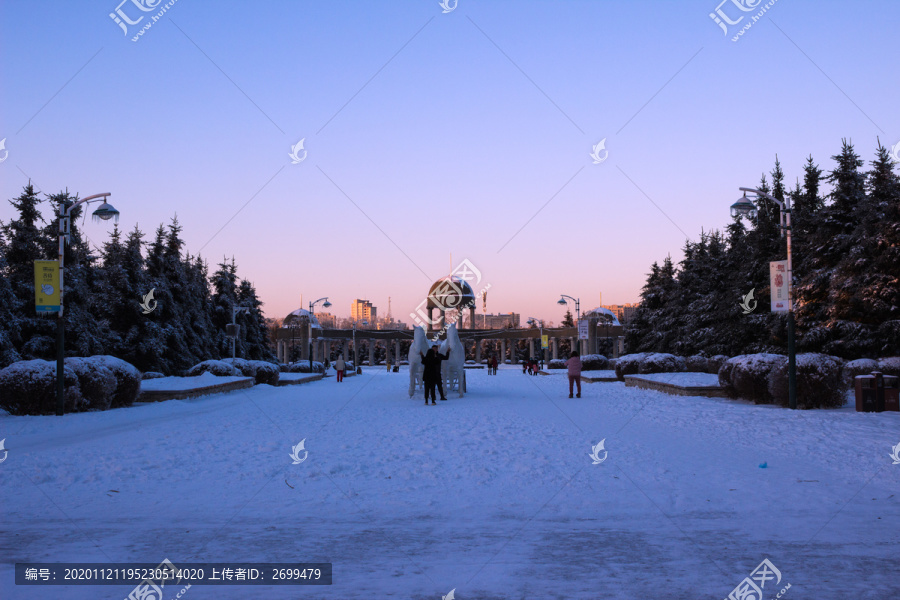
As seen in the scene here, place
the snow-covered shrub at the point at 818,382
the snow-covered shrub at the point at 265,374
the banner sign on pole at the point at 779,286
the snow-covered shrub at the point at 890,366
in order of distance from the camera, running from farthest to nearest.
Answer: the snow-covered shrub at the point at 265,374 → the snow-covered shrub at the point at 890,366 → the banner sign on pole at the point at 779,286 → the snow-covered shrub at the point at 818,382

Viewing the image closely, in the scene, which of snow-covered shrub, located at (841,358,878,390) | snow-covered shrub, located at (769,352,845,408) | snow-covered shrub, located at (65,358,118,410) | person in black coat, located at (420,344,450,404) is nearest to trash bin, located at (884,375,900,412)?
snow-covered shrub, located at (769,352,845,408)

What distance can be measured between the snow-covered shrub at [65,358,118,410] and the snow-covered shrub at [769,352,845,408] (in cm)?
1879

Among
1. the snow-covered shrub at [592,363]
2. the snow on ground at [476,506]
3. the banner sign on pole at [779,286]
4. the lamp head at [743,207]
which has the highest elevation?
the lamp head at [743,207]

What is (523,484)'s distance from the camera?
27.2 ft

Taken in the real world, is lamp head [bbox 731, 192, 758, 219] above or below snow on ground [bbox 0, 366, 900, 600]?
above

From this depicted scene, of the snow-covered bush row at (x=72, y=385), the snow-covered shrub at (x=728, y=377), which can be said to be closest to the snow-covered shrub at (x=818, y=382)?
the snow-covered shrub at (x=728, y=377)

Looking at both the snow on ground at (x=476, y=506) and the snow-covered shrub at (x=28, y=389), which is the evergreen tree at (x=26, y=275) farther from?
the snow on ground at (x=476, y=506)

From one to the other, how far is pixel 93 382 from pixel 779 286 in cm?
1905

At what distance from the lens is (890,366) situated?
22.8 meters

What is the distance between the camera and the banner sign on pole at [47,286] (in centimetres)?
1717

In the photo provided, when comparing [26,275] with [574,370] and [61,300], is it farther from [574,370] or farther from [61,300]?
[574,370]

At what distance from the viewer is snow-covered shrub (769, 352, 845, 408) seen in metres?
17.2

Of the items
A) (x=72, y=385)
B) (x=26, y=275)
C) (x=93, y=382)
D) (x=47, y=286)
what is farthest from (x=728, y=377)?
(x=26, y=275)

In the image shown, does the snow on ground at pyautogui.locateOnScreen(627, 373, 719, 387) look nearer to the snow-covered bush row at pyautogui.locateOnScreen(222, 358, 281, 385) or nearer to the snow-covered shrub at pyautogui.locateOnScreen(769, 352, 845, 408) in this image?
the snow-covered shrub at pyautogui.locateOnScreen(769, 352, 845, 408)
